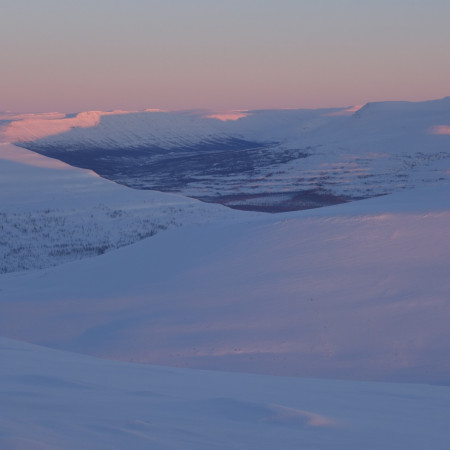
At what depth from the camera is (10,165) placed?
3094 centimetres

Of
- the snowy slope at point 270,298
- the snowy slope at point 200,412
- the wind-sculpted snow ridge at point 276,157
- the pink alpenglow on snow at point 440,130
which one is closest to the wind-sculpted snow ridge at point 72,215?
the snowy slope at point 270,298

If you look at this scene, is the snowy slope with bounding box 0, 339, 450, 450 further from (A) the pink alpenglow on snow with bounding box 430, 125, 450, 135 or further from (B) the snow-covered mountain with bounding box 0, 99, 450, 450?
(A) the pink alpenglow on snow with bounding box 430, 125, 450, 135

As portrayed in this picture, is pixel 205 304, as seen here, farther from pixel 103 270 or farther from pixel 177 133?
pixel 177 133

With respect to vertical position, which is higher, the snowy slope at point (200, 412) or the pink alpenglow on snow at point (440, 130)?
the pink alpenglow on snow at point (440, 130)

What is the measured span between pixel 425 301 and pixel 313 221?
3678 mm

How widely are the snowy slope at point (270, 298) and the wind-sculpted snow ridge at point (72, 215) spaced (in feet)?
12.9

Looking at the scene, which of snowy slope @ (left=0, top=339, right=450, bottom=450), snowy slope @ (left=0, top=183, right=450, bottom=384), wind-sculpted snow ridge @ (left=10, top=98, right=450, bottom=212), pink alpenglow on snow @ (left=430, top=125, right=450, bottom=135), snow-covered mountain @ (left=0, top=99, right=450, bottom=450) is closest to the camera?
snowy slope @ (left=0, top=339, right=450, bottom=450)

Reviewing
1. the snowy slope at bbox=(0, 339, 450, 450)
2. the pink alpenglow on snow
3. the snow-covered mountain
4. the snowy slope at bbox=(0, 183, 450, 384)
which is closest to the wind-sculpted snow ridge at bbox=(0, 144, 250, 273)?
the snow-covered mountain

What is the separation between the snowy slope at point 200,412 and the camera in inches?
128

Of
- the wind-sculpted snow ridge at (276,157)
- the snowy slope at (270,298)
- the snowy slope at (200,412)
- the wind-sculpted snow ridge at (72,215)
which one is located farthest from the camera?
the wind-sculpted snow ridge at (276,157)

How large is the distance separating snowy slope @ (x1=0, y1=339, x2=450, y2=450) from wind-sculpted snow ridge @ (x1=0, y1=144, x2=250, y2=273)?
1120 cm

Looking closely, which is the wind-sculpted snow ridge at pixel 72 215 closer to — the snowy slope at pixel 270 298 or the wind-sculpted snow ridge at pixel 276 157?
the snowy slope at pixel 270 298

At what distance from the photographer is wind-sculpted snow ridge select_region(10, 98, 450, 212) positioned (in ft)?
107

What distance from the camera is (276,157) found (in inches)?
1934
